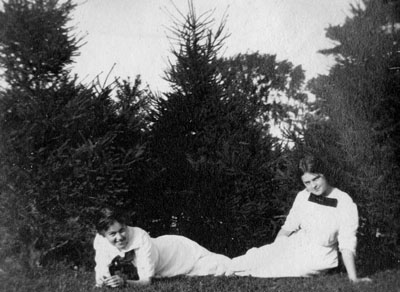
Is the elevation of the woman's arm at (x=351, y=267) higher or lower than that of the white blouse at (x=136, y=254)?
lower

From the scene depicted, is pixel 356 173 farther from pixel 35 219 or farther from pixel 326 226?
pixel 35 219

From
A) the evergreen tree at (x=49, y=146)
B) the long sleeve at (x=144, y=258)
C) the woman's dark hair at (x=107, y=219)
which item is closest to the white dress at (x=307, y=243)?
the long sleeve at (x=144, y=258)

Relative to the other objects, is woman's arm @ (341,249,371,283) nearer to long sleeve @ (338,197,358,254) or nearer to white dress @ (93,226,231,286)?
long sleeve @ (338,197,358,254)

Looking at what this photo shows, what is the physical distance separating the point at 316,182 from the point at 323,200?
12.8 inches

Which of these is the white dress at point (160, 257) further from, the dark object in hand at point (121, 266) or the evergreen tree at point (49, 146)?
the evergreen tree at point (49, 146)

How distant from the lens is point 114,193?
664 centimetres

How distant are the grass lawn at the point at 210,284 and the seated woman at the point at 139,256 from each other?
0.55 feet

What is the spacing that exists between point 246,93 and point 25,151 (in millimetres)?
4949

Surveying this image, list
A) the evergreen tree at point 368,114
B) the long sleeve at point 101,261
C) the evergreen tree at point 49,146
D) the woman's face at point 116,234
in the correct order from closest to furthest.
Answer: the woman's face at point 116,234 < the long sleeve at point 101,261 < the evergreen tree at point 49,146 < the evergreen tree at point 368,114

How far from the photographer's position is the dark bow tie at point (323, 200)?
5719 mm

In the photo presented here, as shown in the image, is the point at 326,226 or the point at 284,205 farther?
the point at 284,205

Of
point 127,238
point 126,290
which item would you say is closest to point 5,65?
point 127,238

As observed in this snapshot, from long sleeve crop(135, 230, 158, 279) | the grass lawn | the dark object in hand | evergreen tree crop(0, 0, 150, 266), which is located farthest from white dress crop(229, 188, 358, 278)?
evergreen tree crop(0, 0, 150, 266)

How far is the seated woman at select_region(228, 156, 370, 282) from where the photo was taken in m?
5.54
